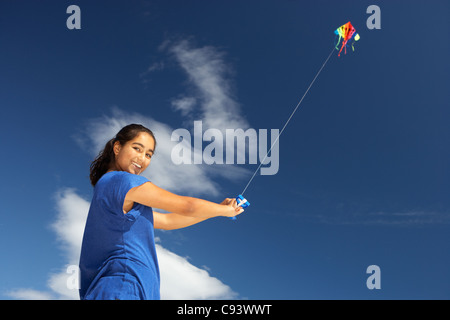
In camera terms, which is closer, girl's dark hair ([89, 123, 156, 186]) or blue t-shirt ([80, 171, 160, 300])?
blue t-shirt ([80, 171, 160, 300])

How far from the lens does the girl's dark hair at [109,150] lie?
272 centimetres

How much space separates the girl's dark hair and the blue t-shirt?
1.36 ft

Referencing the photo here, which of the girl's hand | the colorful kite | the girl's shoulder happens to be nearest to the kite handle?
the girl's hand

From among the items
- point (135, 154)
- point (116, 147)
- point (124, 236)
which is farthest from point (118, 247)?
point (116, 147)

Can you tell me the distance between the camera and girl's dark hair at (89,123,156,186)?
8.93ft

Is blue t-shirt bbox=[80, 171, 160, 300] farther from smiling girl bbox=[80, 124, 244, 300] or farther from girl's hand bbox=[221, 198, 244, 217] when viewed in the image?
girl's hand bbox=[221, 198, 244, 217]

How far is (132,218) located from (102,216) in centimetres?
18

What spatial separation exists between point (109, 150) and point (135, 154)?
0.95 feet

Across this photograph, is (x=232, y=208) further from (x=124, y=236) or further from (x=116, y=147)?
(x=116, y=147)

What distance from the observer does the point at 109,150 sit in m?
2.86

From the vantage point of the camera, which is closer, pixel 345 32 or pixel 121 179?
pixel 121 179

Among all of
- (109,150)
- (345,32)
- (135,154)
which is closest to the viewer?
(135,154)

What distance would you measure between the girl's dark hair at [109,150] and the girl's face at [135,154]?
0.12 feet
